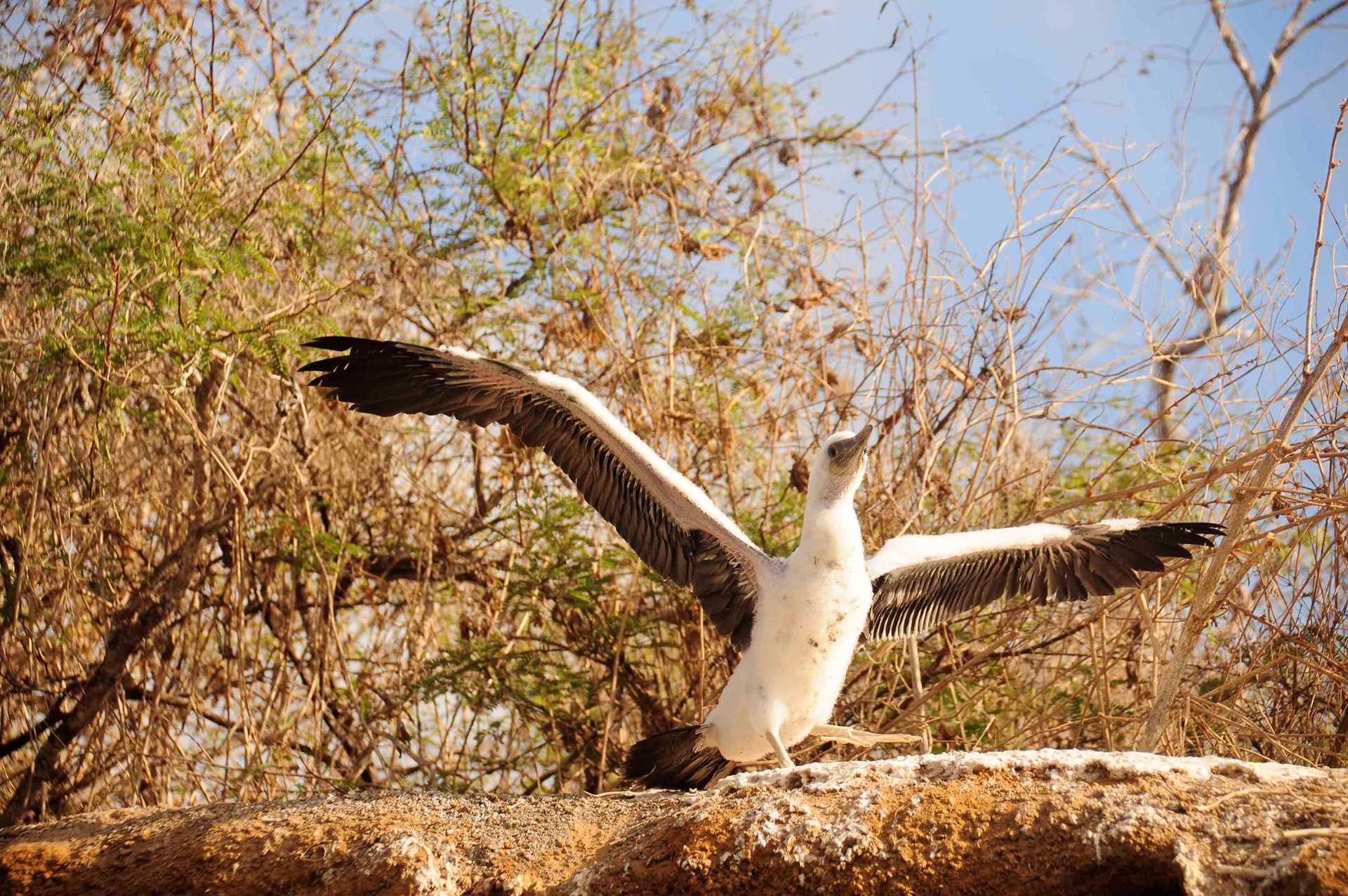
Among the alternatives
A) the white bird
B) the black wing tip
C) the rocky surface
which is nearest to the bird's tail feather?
the white bird

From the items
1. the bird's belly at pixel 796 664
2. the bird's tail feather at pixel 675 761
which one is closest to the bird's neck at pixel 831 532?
the bird's belly at pixel 796 664

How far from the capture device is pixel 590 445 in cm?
465

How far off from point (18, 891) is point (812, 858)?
2422mm

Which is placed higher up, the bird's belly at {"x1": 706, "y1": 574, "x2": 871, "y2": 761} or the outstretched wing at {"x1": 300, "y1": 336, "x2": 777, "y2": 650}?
the outstretched wing at {"x1": 300, "y1": 336, "x2": 777, "y2": 650}

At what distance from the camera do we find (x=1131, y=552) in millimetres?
4844

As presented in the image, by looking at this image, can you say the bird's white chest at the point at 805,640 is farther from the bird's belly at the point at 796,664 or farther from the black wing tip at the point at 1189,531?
the black wing tip at the point at 1189,531

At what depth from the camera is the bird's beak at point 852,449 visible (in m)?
4.32

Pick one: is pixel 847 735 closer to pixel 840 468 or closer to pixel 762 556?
pixel 762 556

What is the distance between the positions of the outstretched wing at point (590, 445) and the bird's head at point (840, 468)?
0.32 metres

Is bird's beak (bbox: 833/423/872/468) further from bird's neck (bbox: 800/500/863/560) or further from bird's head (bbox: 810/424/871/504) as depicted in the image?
bird's neck (bbox: 800/500/863/560)

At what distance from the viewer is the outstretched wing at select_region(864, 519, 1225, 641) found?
4711 mm

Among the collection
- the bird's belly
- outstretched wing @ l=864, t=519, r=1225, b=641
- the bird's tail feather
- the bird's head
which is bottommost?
the bird's tail feather

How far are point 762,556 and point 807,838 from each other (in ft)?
4.76

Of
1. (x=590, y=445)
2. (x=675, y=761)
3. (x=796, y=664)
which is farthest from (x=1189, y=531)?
(x=590, y=445)
